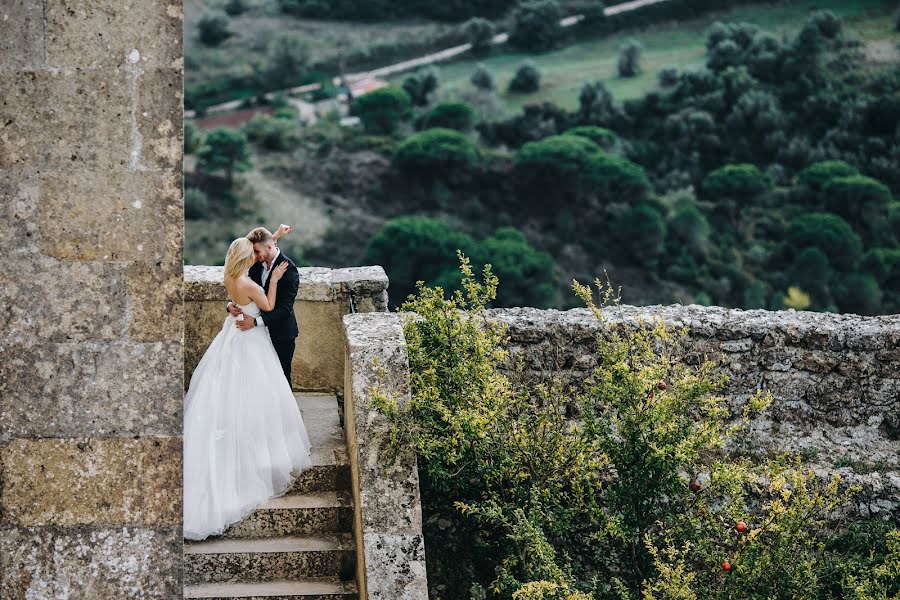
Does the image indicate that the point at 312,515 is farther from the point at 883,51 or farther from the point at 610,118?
the point at 883,51

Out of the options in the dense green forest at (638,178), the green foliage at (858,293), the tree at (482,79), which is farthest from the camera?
the tree at (482,79)

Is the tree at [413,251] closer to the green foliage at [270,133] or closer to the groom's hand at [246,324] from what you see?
the green foliage at [270,133]

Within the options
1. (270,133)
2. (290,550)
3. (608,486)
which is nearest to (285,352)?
(290,550)

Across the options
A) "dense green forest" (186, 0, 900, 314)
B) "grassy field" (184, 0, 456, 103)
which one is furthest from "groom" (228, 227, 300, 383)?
"grassy field" (184, 0, 456, 103)

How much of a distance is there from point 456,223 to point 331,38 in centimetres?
1753

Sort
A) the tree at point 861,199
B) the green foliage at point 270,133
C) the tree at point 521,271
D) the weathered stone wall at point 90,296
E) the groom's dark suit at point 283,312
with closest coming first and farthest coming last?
the weathered stone wall at point 90,296 → the groom's dark suit at point 283,312 → the tree at point 521,271 → the tree at point 861,199 → the green foliage at point 270,133

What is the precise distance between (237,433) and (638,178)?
44.8m

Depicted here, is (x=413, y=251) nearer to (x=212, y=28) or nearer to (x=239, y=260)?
(x=212, y=28)

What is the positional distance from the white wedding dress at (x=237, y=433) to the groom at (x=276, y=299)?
0.18 ft

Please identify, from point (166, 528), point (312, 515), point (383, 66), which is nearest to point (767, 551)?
point (312, 515)

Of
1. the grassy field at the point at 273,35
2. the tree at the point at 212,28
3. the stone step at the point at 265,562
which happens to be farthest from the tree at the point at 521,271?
the stone step at the point at 265,562

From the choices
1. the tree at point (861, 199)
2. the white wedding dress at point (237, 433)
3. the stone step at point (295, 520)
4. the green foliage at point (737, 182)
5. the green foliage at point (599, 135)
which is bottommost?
the tree at point (861, 199)

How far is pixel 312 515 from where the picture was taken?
559 cm

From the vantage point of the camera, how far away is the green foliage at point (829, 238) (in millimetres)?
45688
